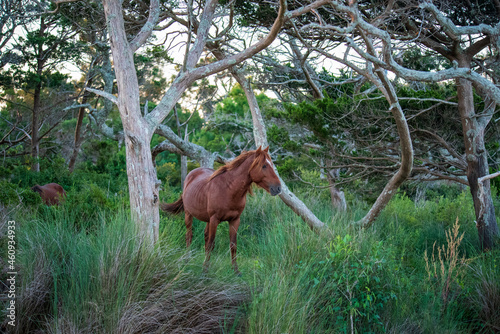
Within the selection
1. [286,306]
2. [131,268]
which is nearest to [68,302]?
[131,268]

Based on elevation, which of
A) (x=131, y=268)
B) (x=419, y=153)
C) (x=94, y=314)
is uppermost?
(x=419, y=153)

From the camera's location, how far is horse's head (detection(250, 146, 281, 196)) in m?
5.44

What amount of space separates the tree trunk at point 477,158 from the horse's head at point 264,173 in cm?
488

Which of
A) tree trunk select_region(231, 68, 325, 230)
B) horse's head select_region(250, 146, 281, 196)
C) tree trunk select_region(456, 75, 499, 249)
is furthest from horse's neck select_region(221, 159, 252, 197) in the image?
tree trunk select_region(456, 75, 499, 249)

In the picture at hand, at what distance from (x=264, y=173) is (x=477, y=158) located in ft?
17.2

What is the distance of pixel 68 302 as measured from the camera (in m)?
3.64

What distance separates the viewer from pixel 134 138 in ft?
17.7

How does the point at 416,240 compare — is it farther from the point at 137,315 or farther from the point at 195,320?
the point at 137,315

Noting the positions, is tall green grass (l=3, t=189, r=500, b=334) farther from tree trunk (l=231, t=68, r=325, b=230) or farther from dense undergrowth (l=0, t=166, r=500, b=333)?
tree trunk (l=231, t=68, r=325, b=230)

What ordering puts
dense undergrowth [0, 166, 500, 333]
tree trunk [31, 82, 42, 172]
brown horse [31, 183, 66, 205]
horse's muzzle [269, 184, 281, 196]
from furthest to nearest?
tree trunk [31, 82, 42, 172], brown horse [31, 183, 66, 205], horse's muzzle [269, 184, 281, 196], dense undergrowth [0, 166, 500, 333]

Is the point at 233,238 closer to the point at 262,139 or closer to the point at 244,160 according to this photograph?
the point at 244,160

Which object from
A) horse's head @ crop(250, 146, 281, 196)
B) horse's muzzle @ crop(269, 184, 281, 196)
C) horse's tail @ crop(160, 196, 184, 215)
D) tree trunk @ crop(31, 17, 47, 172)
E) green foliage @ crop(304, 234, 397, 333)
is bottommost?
green foliage @ crop(304, 234, 397, 333)

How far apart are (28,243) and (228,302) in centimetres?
227

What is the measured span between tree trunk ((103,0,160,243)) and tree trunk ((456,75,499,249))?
20.4ft
